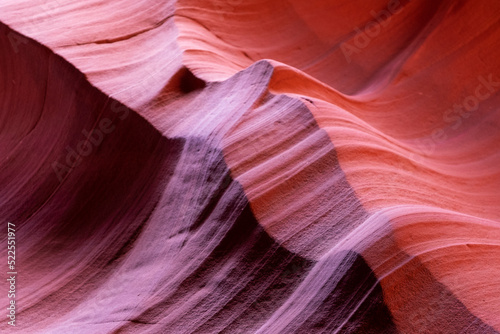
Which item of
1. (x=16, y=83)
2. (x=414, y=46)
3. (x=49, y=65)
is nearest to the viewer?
(x=49, y=65)

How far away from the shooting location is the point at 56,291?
212 centimetres

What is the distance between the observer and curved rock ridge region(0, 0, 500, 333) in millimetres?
1592

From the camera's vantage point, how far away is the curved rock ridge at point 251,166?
1.59 meters

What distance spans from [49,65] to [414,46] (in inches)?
79.1

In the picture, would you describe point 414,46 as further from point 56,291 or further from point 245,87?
point 56,291

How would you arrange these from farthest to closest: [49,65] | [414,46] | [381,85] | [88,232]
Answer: [414,46], [381,85], [49,65], [88,232]

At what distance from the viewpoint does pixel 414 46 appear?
3238 millimetres

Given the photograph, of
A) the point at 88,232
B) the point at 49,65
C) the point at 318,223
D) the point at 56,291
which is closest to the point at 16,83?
the point at 49,65

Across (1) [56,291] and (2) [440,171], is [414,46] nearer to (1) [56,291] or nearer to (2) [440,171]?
(2) [440,171]

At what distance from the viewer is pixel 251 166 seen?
6.35 feet

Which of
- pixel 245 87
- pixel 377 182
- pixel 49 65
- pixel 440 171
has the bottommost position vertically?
pixel 440 171

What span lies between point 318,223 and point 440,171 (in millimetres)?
871

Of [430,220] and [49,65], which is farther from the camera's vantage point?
[49,65]

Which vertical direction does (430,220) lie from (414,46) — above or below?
below
